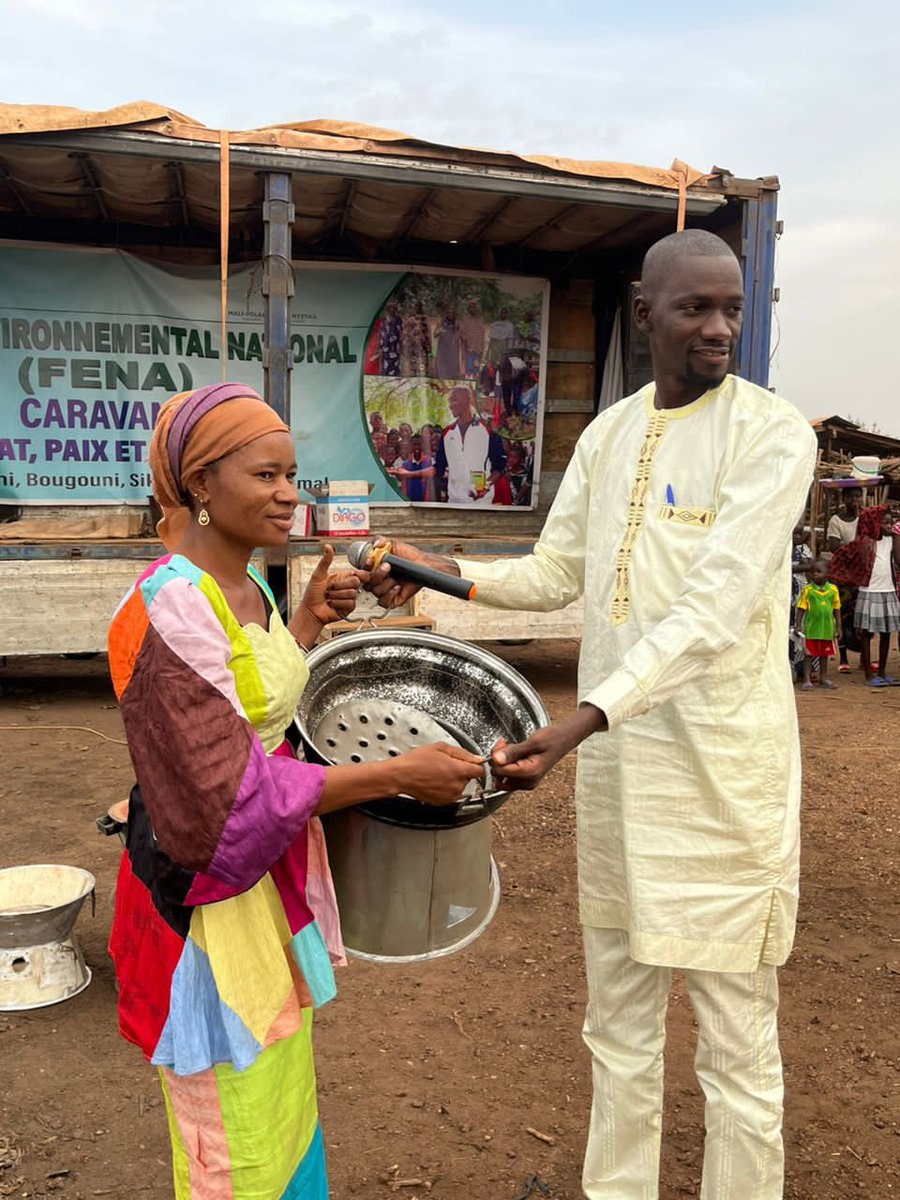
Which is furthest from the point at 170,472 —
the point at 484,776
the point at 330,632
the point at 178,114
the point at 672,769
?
the point at 178,114

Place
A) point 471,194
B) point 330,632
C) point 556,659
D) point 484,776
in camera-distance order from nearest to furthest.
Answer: point 484,776 → point 330,632 → point 471,194 → point 556,659

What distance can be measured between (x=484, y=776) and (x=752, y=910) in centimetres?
65

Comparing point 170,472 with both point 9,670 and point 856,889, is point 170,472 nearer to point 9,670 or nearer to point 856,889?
point 856,889

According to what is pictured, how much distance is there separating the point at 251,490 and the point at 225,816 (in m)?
0.55

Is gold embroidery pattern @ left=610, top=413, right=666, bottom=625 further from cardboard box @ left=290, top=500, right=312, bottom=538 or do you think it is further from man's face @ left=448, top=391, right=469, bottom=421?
man's face @ left=448, top=391, right=469, bottom=421

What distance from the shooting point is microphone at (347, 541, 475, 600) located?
228 cm

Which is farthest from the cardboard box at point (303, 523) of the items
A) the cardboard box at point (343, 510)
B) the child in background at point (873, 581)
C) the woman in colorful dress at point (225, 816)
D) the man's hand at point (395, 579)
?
Result: the woman in colorful dress at point (225, 816)

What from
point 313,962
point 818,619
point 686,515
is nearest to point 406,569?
point 686,515

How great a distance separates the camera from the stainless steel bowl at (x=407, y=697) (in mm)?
2014

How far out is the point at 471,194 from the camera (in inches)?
283

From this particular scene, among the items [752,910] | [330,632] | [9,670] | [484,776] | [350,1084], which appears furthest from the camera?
[9,670]

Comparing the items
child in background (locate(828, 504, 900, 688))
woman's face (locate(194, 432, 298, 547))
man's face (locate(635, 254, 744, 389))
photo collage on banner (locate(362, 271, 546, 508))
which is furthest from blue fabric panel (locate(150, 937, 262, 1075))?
child in background (locate(828, 504, 900, 688))

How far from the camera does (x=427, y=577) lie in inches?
89.7

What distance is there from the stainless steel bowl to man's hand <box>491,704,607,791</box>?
213 millimetres
